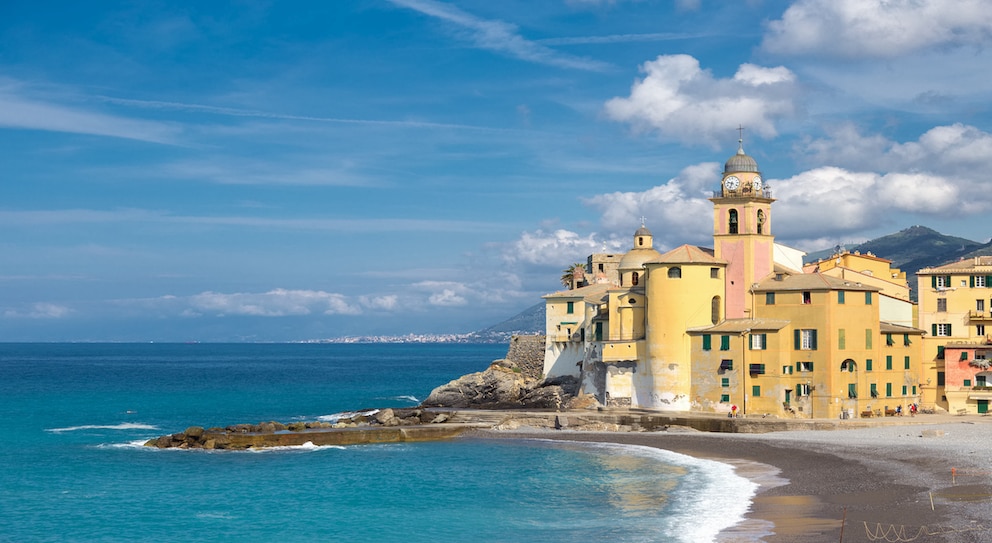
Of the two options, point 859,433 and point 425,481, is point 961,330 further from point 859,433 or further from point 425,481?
point 425,481

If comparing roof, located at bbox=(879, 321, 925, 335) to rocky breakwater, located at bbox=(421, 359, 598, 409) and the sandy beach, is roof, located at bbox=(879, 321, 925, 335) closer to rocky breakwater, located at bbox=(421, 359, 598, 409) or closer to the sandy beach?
the sandy beach

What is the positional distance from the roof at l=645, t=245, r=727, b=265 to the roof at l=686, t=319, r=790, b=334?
12.2 feet

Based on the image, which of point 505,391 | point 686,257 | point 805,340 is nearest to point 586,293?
point 505,391

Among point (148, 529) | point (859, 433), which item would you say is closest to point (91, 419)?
point (148, 529)

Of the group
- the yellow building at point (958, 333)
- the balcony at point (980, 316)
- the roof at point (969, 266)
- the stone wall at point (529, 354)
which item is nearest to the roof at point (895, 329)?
the yellow building at point (958, 333)

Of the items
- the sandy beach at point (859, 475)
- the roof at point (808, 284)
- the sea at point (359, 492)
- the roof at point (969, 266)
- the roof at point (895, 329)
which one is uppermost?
the roof at point (969, 266)

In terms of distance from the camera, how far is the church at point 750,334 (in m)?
62.2

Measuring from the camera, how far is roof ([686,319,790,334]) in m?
63.2

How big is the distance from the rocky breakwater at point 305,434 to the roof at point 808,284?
768 inches

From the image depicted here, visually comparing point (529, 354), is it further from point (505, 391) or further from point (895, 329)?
point (895, 329)

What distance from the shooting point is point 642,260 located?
75.4 meters

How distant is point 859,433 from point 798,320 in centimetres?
941

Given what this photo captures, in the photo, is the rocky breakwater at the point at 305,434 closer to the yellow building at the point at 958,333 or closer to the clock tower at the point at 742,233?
the clock tower at the point at 742,233

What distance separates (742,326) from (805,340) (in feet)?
12.1
